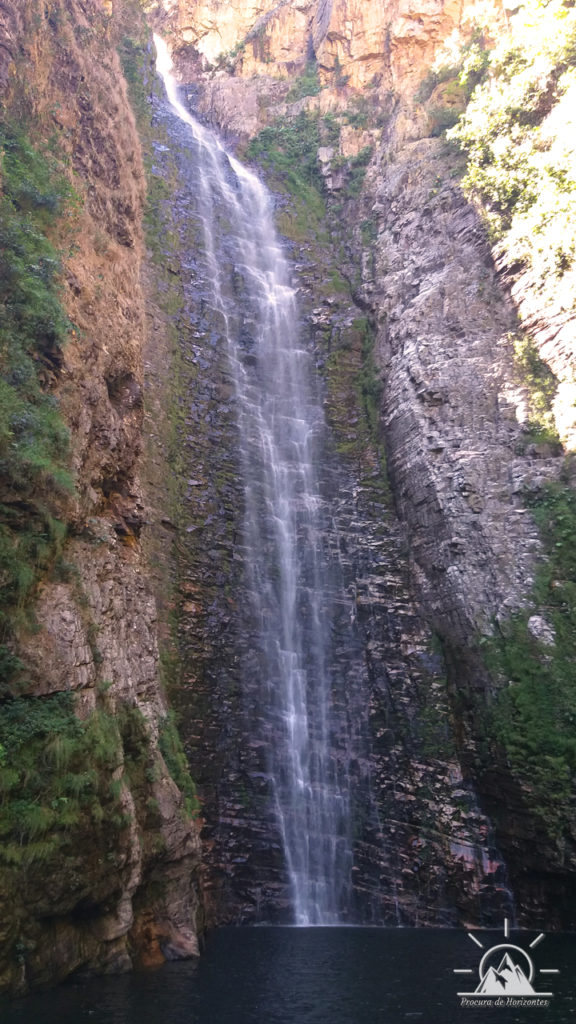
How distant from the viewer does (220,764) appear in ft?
46.1

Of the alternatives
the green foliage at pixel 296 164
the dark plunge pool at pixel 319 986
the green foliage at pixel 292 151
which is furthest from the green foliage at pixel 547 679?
the green foliage at pixel 292 151

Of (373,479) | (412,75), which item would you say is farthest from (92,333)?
(412,75)

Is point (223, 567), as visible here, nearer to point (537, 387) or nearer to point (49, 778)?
point (49, 778)

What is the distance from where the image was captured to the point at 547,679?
1369 cm

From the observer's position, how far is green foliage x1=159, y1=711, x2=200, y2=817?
1252 cm

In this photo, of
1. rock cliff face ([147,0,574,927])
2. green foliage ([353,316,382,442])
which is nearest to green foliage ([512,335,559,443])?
rock cliff face ([147,0,574,927])

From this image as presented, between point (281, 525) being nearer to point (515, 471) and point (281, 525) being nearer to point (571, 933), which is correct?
point (515, 471)

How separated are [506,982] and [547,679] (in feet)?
19.2

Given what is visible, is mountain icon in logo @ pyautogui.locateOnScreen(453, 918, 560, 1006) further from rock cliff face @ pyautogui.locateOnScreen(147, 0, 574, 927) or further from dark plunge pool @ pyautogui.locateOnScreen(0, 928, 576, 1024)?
rock cliff face @ pyautogui.locateOnScreen(147, 0, 574, 927)

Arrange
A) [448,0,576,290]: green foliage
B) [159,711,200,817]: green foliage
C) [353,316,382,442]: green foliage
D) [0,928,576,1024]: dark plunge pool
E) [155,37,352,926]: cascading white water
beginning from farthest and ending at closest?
[353,316,382,442]: green foliage → [448,0,576,290]: green foliage → [155,37,352,926]: cascading white water → [159,711,200,817]: green foliage → [0,928,576,1024]: dark plunge pool

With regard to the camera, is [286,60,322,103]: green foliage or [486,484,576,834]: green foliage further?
[286,60,322,103]: green foliage

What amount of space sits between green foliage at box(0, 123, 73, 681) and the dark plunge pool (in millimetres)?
4143

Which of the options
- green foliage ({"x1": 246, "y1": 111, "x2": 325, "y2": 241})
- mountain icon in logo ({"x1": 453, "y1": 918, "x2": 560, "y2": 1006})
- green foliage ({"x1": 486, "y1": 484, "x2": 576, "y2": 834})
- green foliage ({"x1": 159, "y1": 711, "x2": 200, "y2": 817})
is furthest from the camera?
green foliage ({"x1": 246, "y1": 111, "x2": 325, "y2": 241})

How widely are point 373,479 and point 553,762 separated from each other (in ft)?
29.0
